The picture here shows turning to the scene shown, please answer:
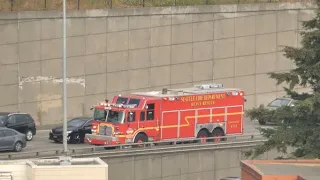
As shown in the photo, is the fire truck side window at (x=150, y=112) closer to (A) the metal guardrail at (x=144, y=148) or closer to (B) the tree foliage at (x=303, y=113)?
(A) the metal guardrail at (x=144, y=148)

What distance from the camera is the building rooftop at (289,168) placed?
2125 centimetres

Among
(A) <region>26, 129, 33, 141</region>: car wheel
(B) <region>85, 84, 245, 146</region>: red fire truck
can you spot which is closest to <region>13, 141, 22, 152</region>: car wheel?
(B) <region>85, 84, 245, 146</region>: red fire truck

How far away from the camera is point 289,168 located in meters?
22.5

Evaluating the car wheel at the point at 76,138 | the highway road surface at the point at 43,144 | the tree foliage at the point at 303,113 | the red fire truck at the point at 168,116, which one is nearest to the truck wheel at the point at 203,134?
the red fire truck at the point at 168,116

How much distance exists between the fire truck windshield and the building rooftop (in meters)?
15.7

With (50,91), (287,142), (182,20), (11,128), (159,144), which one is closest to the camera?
(287,142)

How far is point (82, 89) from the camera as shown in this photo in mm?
49469

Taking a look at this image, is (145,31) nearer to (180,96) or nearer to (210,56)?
(210,56)

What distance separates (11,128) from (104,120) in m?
4.87

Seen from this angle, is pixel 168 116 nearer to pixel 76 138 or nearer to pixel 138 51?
pixel 76 138

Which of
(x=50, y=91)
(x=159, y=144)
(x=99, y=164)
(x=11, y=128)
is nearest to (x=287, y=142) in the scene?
(x=99, y=164)

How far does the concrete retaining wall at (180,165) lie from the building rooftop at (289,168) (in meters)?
12.7

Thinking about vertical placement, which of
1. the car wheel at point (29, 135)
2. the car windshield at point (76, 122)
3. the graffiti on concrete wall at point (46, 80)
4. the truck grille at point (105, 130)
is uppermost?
the graffiti on concrete wall at point (46, 80)

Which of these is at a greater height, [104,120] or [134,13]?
[134,13]
